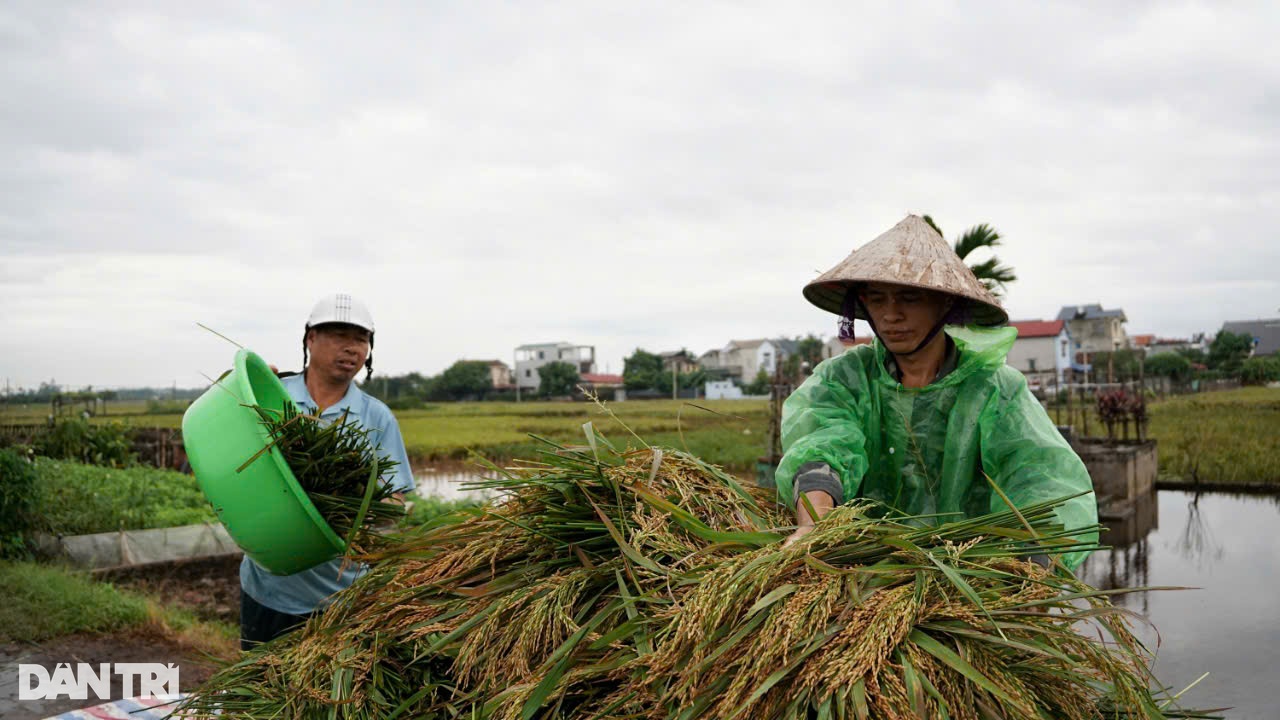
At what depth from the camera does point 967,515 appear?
92.9 inches

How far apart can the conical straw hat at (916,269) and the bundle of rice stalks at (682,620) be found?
647mm

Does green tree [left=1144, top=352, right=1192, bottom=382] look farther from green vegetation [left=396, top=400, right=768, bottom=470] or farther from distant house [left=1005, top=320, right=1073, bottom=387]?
green vegetation [left=396, top=400, right=768, bottom=470]

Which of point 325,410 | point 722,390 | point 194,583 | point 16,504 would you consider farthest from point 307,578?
point 722,390

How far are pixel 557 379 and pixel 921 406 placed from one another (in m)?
62.8

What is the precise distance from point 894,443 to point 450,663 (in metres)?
1.32

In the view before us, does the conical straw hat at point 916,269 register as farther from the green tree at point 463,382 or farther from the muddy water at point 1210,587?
the green tree at point 463,382

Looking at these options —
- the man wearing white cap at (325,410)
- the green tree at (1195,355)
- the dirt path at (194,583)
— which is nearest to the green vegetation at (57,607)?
the dirt path at (194,583)

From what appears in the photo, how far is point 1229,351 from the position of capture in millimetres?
62000

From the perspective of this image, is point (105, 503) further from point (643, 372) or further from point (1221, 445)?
point (643, 372)

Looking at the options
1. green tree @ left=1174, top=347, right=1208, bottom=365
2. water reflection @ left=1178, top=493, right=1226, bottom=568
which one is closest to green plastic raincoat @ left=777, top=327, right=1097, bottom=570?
water reflection @ left=1178, top=493, right=1226, bottom=568

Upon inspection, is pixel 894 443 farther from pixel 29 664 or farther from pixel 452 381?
pixel 452 381

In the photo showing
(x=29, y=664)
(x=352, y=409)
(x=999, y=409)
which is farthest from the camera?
(x=29, y=664)

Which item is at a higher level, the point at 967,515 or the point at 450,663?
the point at 967,515

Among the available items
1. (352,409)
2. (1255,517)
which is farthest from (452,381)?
(352,409)
